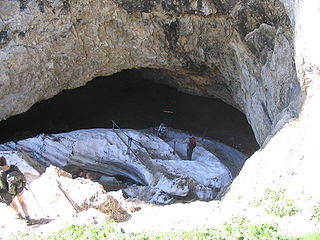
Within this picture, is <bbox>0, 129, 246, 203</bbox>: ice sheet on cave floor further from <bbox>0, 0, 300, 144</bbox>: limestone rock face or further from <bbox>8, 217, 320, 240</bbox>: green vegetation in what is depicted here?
<bbox>8, 217, 320, 240</bbox>: green vegetation

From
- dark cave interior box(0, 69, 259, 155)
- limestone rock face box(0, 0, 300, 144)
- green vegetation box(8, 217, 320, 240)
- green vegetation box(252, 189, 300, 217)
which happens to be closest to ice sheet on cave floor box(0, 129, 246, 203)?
limestone rock face box(0, 0, 300, 144)

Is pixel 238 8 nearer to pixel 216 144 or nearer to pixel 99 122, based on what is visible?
pixel 216 144

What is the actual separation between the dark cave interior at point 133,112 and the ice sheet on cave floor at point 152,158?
4.51 m

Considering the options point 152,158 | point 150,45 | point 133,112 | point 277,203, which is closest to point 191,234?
point 277,203

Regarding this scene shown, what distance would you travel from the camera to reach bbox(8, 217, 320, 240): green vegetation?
6.33 metres

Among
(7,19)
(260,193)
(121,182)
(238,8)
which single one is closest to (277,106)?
(238,8)

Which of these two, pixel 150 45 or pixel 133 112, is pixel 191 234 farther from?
pixel 133 112

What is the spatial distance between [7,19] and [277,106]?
897 cm

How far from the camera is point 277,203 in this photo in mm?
7957

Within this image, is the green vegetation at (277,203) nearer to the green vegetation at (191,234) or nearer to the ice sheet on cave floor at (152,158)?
the green vegetation at (191,234)

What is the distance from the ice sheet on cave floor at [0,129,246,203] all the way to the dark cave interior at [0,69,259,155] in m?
4.51

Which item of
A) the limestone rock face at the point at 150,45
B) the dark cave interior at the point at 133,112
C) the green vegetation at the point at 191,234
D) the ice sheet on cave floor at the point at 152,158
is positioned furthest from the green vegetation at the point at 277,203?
the dark cave interior at the point at 133,112

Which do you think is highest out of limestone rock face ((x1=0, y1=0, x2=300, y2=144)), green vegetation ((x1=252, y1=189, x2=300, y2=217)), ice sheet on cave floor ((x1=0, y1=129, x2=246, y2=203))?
limestone rock face ((x1=0, y1=0, x2=300, y2=144))

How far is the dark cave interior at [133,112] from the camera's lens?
2033 centimetres
